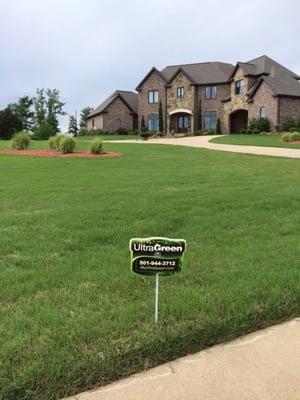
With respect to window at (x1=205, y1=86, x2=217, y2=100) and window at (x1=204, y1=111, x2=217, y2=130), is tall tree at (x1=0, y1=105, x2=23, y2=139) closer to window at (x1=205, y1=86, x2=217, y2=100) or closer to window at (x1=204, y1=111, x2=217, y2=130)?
window at (x1=204, y1=111, x2=217, y2=130)

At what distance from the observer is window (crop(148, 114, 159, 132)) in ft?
187

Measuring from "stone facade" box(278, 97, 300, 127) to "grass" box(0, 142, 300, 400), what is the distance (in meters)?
→ 34.8

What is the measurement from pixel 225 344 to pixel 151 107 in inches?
2159

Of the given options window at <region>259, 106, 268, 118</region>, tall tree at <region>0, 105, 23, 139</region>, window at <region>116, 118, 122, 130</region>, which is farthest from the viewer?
tall tree at <region>0, 105, 23, 139</region>

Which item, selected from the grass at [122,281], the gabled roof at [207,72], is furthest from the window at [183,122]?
the grass at [122,281]

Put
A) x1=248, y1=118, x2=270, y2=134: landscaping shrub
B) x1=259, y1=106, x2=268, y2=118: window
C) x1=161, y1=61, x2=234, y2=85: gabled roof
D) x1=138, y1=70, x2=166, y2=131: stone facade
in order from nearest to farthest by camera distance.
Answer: x1=248, y1=118, x2=270, y2=134: landscaping shrub → x1=259, y1=106, x2=268, y2=118: window → x1=161, y1=61, x2=234, y2=85: gabled roof → x1=138, y1=70, x2=166, y2=131: stone facade

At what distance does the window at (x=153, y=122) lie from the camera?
5703 centimetres

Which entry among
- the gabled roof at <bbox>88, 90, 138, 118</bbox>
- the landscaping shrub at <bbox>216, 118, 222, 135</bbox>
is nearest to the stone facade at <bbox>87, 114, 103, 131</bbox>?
the gabled roof at <bbox>88, 90, 138, 118</bbox>

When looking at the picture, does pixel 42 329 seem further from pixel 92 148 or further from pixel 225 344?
pixel 92 148

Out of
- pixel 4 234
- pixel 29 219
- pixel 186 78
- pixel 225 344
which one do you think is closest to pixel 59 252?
pixel 4 234

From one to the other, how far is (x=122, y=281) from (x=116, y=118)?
56180 millimetres

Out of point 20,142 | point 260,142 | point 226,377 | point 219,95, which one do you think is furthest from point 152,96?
point 226,377

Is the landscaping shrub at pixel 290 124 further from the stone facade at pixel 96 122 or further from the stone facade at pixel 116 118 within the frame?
the stone facade at pixel 96 122

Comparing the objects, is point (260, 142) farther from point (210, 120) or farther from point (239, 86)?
point (210, 120)
